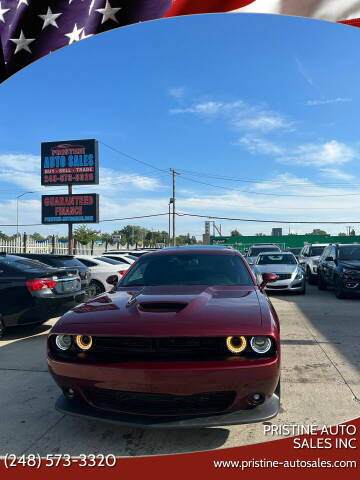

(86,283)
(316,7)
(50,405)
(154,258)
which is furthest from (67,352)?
(86,283)

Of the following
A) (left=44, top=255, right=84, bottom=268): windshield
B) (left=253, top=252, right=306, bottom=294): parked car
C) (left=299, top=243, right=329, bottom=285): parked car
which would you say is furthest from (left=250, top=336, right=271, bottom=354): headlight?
(left=299, top=243, right=329, bottom=285): parked car

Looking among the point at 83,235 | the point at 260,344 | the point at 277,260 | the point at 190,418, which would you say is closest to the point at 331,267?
the point at 277,260

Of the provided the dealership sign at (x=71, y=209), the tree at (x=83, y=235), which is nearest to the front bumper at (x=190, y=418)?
the dealership sign at (x=71, y=209)

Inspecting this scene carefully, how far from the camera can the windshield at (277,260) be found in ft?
42.6

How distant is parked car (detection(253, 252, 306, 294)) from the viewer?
11648 millimetres

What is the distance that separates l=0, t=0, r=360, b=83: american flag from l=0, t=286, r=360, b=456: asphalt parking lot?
121 inches

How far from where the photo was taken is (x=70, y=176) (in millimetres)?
24766

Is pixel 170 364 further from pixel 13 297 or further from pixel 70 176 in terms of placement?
pixel 70 176

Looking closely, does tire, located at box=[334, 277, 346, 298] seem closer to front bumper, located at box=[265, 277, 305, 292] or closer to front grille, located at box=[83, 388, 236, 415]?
front bumper, located at box=[265, 277, 305, 292]

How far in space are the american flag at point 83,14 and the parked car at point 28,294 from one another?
12.6 ft

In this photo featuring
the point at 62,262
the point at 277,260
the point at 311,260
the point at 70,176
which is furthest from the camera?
the point at 70,176

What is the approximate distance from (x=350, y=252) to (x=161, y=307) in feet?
32.5

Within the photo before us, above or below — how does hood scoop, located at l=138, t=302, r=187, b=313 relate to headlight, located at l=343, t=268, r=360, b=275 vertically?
above

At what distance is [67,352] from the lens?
113 inches
